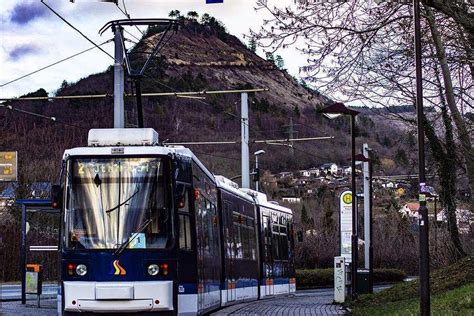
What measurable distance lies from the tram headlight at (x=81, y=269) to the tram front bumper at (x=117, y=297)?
0.15m

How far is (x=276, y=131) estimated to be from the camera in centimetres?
5403

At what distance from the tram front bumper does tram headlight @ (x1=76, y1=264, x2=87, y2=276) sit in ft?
0.50

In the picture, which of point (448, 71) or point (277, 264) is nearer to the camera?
point (448, 71)

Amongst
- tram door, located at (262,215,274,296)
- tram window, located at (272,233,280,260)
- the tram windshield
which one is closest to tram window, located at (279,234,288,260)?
tram window, located at (272,233,280,260)

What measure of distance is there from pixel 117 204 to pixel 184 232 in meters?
1.36

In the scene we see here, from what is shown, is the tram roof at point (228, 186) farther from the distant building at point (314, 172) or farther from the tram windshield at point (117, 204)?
the distant building at point (314, 172)

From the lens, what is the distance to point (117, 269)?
1462 centimetres

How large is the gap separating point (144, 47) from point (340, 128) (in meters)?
24.5

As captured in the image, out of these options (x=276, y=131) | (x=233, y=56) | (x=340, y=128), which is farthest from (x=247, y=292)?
(x=276, y=131)

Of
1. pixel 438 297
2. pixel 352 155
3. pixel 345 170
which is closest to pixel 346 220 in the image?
pixel 352 155

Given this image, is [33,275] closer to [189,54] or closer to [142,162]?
[142,162]

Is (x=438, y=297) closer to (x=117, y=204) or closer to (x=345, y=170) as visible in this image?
(x=117, y=204)

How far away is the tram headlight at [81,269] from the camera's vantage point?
14656mm

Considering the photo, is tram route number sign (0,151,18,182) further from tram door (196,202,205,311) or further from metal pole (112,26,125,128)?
tram door (196,202,205,311)
